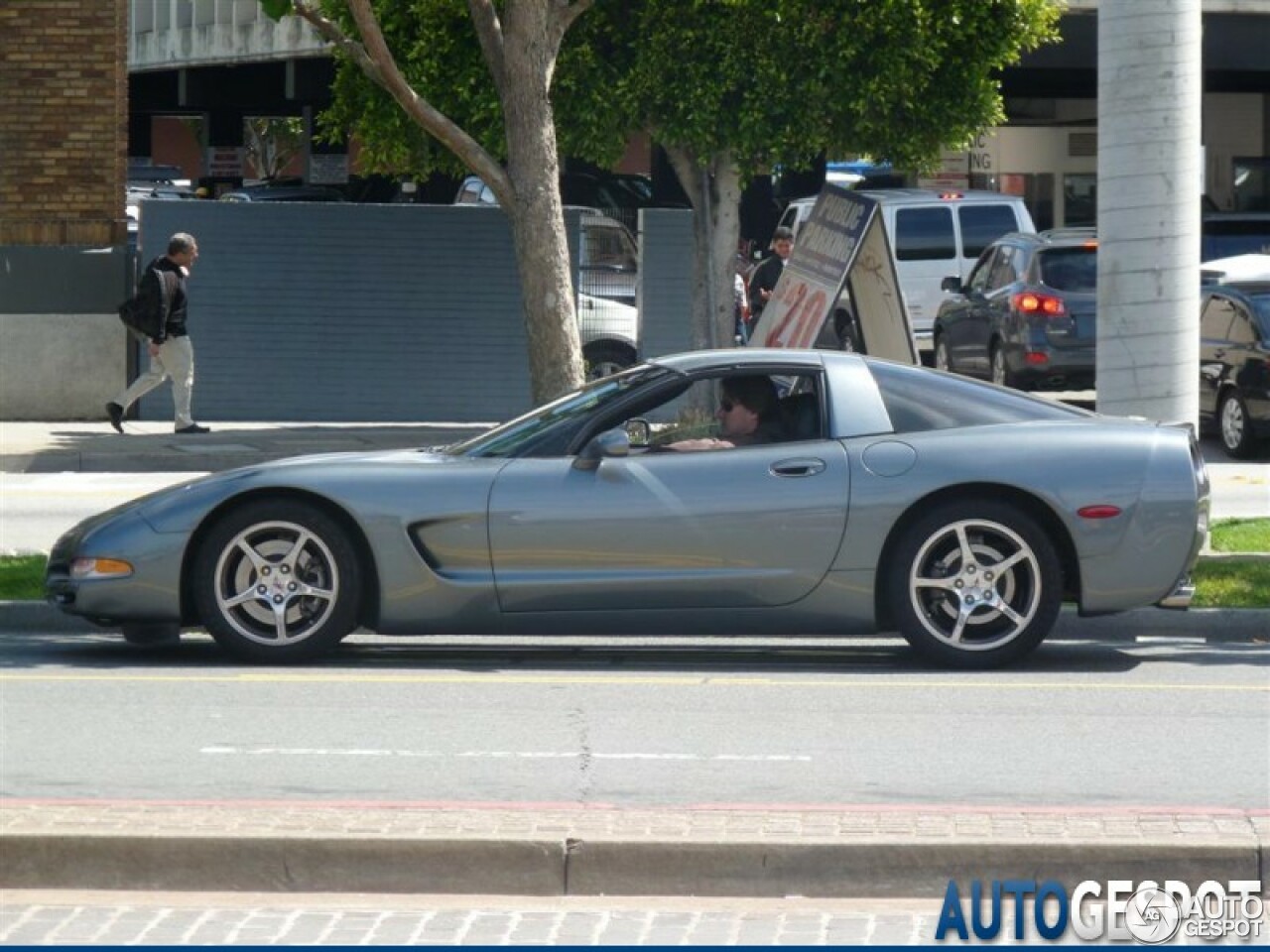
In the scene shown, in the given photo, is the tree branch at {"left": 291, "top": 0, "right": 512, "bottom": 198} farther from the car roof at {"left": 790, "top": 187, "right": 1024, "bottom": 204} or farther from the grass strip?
the car roof at {"left": 790, "top": 187, "right": 1024, "bottom": 204}

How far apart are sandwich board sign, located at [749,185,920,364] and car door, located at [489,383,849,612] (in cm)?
625

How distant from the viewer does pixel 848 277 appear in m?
Result: 16.4

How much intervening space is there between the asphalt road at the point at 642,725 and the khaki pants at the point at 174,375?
387 inches

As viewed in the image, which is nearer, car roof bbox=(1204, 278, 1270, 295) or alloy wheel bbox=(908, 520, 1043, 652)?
alloy wheel bbox=(908, 520, 1043, 652)

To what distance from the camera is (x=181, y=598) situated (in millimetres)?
9656

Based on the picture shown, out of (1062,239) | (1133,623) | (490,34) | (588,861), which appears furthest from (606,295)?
(588,861)

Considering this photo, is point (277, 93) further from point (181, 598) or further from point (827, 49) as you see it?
point (181, 598)

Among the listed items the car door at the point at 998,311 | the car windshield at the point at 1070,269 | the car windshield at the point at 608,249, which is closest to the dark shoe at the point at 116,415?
the car windshield at the point at 608,249

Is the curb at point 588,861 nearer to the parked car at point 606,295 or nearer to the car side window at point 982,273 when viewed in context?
the parked car at point 606,295

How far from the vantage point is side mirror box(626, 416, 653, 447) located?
32.3 ft

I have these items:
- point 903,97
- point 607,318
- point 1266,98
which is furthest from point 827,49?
point 1266,98

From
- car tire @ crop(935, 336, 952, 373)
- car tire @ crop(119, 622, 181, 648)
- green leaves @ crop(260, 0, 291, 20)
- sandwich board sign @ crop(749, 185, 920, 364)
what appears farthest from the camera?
car tire @ crop(935, 336, 952, 373)

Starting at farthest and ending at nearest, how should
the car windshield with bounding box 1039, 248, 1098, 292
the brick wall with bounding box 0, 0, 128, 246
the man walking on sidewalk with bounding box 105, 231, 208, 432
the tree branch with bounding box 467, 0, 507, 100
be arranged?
the car windshield with bounding box 1039, 248, 1098, 292, the brick wall with bounding box 0, 0, 128, 246, the man walking on sidewalk with bounding box 105, 231, 208, 432, the tree branch with bounding box 467, 0, 507, 100

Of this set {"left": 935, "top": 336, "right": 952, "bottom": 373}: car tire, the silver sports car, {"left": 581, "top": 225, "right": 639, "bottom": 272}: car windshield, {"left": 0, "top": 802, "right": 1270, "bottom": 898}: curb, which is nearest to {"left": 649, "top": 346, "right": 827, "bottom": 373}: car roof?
the silver sports car
